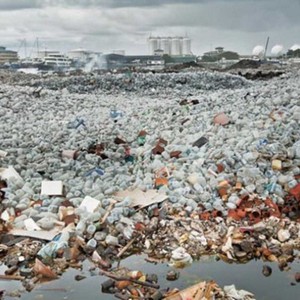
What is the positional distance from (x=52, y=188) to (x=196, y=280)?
241cm

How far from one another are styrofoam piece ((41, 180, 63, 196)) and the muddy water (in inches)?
59.4

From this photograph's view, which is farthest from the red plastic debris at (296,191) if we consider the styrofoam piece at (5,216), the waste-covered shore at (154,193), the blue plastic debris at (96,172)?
the styrofoam piece at (5,216)

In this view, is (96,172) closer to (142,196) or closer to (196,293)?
(142,196)

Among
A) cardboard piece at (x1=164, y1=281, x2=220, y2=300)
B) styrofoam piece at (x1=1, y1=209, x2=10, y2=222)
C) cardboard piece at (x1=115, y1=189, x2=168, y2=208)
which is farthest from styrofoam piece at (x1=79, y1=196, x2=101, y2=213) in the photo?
cardboard piece at (x1=164, y1=281, x2=220, y2=300)

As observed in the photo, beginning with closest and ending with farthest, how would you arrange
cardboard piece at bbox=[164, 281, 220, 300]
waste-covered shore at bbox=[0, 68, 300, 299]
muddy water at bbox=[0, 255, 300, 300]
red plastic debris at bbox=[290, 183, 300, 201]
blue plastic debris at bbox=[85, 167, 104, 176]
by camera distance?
cardboard piece at bbox=[164, 281, 220, 300]
muddy water at bbox=[0, 255, 300, 300]
waste-covered shore at bbox=[0, 68, 300, 299]
red plastic debris at bbox=[290, 183, 300, 201]
blue plastic debris at bbox=[85, 167, 104, 176]

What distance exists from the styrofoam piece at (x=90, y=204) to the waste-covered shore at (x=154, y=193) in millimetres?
15

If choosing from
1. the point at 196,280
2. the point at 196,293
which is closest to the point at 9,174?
the point at 196,280

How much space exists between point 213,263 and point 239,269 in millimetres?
261

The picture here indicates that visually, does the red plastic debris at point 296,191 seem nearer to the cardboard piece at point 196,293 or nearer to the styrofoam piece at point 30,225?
the cardboard piece at point 196,293

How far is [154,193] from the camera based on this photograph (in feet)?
21.5

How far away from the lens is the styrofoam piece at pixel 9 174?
7.09 metres

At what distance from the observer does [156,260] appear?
544cm

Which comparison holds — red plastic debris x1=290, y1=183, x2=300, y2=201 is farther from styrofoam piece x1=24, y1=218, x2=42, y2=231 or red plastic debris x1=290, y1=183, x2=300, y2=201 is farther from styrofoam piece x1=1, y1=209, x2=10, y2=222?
styrofoam piece x1=1, y1=209, x2=10, y2=222

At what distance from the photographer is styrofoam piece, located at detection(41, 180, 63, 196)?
664 cm
